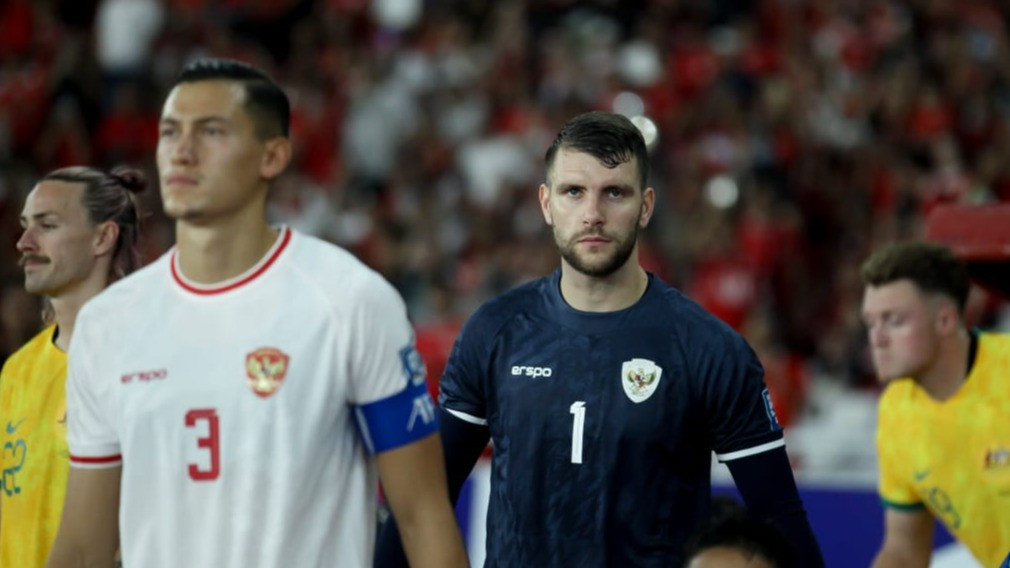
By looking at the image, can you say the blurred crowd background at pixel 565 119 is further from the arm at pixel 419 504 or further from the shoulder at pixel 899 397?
the arm at pixel 419 504

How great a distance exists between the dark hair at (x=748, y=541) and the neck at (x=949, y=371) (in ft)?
7.16

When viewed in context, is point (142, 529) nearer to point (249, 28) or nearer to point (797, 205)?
point (797, 205)

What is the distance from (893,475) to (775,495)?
1.70m

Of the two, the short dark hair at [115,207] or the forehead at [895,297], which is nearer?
the short dark hair at [115,207]

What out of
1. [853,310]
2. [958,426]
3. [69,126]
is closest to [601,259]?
[958,426]

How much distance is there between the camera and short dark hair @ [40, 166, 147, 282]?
5387 millimetres

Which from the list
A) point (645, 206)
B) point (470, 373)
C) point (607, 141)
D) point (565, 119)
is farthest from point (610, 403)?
point (565, 119)

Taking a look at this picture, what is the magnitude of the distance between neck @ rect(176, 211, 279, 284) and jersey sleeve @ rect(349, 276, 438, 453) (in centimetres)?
31

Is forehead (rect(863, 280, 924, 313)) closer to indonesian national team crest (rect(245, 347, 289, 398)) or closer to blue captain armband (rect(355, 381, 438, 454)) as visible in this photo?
blue captain armband (rect(355, 381, 438, 454))

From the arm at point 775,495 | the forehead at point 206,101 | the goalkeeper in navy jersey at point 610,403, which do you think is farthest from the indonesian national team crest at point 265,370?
the arm at point 775,495

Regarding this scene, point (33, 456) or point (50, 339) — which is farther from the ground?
point (50, 339)

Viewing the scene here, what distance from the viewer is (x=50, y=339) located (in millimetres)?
5434

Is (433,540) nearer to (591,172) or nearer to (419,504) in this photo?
(419,504)

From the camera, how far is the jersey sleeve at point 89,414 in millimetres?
4070
